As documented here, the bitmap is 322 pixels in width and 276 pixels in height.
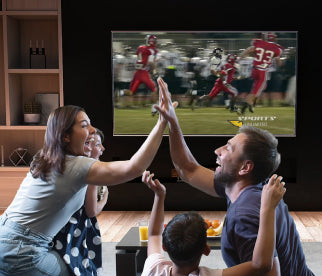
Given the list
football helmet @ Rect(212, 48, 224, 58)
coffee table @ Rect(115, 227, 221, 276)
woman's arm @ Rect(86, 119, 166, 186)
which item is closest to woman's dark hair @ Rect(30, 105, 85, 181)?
woman's arm @ Rect(86, 119, 166, 186)

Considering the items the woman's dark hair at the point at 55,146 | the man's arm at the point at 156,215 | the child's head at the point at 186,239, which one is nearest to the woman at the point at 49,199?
the woman's dark hair at the point at 55,146

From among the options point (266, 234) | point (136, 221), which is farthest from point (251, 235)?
point (136, 221)

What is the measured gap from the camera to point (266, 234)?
1.46m

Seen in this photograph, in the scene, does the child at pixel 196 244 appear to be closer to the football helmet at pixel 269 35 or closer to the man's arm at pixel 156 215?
the man's arm at pixel 156 215

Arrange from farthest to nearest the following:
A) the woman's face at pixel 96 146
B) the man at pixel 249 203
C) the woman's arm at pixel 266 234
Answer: the woman's face at pixel 96 146, the man at pixel 249 203, the woman's arm at pixel 266 234

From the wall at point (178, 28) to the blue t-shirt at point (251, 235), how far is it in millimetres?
3964

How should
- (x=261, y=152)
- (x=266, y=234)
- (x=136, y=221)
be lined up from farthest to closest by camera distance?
1. (x=136, y=221)
2. (x=261, y=152)
3. (x=266, y=234)

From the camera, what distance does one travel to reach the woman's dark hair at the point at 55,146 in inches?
75.5

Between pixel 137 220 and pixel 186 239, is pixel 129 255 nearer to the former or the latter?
pixel 186 239

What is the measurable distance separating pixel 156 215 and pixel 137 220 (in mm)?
3544

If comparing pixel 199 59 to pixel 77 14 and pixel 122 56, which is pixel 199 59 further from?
pixel 77 14

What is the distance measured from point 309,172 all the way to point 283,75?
43.2 inches

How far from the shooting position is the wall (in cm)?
550

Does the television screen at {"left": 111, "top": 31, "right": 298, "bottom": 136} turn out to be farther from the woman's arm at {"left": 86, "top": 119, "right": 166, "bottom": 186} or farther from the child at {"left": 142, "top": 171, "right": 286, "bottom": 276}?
the child at {"left": 142, "top": 171, "right": 286, "bottom": 276}
